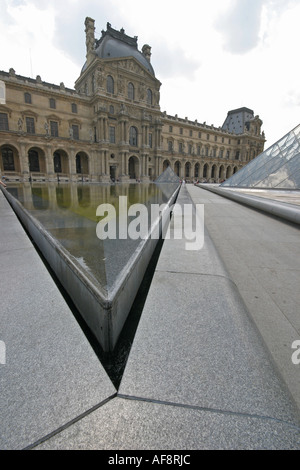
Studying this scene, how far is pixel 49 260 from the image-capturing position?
7.36ft

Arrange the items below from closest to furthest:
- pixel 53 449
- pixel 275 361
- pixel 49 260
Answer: pixel 53 449 < pixel 275 361 < pixel 49 260

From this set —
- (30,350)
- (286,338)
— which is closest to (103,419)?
(30,350)

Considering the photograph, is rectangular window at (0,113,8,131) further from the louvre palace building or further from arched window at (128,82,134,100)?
arched window at (128,82,134,100)

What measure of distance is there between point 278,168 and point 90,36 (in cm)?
4211

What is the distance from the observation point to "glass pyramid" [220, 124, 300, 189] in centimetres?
1302

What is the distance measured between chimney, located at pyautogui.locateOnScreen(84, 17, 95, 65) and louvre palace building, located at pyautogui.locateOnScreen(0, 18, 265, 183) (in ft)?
0.48

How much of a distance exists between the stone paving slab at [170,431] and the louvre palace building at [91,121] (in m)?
32.4

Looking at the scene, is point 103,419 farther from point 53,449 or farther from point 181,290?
point 181,290

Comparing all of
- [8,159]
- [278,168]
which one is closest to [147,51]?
[8,159]

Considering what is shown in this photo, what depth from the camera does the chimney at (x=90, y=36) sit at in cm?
3622

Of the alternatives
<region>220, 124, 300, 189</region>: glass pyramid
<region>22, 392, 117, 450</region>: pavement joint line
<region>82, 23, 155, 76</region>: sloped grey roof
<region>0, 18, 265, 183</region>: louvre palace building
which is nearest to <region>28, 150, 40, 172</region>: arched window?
<region>0, 18, 265, 183</region>: louvre palace building

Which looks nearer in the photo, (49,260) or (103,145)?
(49,260)

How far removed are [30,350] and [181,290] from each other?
1.00m

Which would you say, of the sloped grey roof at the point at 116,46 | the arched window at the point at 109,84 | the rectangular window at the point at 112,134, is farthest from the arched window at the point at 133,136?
the sloped grey roof at the point at 116,46
